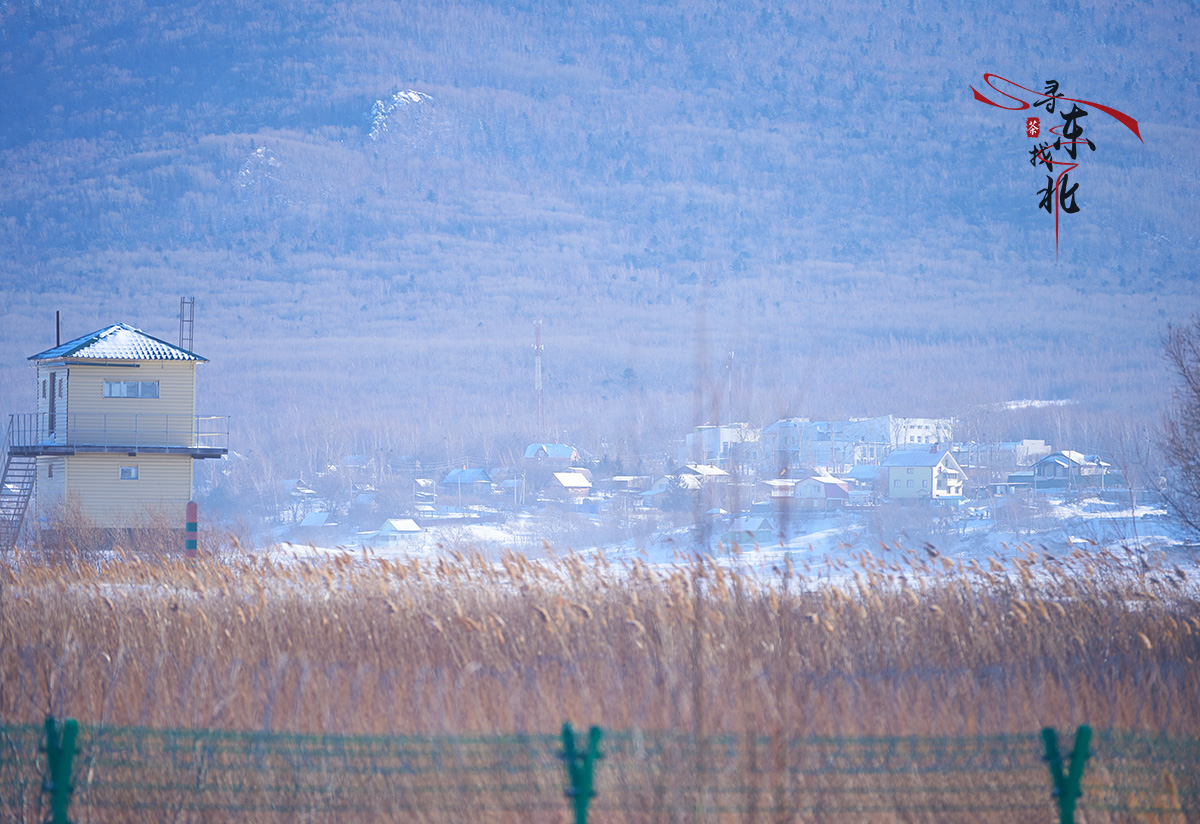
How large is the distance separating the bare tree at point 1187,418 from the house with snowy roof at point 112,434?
3254 centimetres

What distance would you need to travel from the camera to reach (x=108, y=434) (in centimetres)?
4022

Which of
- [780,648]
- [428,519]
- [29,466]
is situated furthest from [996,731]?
[428,519]

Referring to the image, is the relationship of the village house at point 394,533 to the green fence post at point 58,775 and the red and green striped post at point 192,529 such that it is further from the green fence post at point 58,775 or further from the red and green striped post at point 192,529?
the green fence post at point 58,775

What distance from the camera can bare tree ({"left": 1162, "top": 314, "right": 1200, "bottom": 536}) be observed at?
24703mm

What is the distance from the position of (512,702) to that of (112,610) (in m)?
6.62

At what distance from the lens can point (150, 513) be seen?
40.6m

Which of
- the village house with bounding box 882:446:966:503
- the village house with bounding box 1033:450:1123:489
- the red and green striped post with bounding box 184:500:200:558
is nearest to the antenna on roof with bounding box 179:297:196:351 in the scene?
the red and green striped post with bounding box 184:500:200:558

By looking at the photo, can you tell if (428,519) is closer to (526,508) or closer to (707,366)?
(526,508)

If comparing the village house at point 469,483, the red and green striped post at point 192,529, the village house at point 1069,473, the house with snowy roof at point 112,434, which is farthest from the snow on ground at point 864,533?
the red and green striped post at point 192,529

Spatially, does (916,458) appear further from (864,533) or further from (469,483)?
(469,483)

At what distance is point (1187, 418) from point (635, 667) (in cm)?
1992

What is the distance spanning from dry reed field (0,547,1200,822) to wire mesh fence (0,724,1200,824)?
45 mm

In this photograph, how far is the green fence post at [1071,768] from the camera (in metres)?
6.17

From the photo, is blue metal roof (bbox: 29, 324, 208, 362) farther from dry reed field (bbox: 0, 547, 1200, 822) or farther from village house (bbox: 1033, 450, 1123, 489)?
village house (bbox: 1033, 450, 1123, 489)
